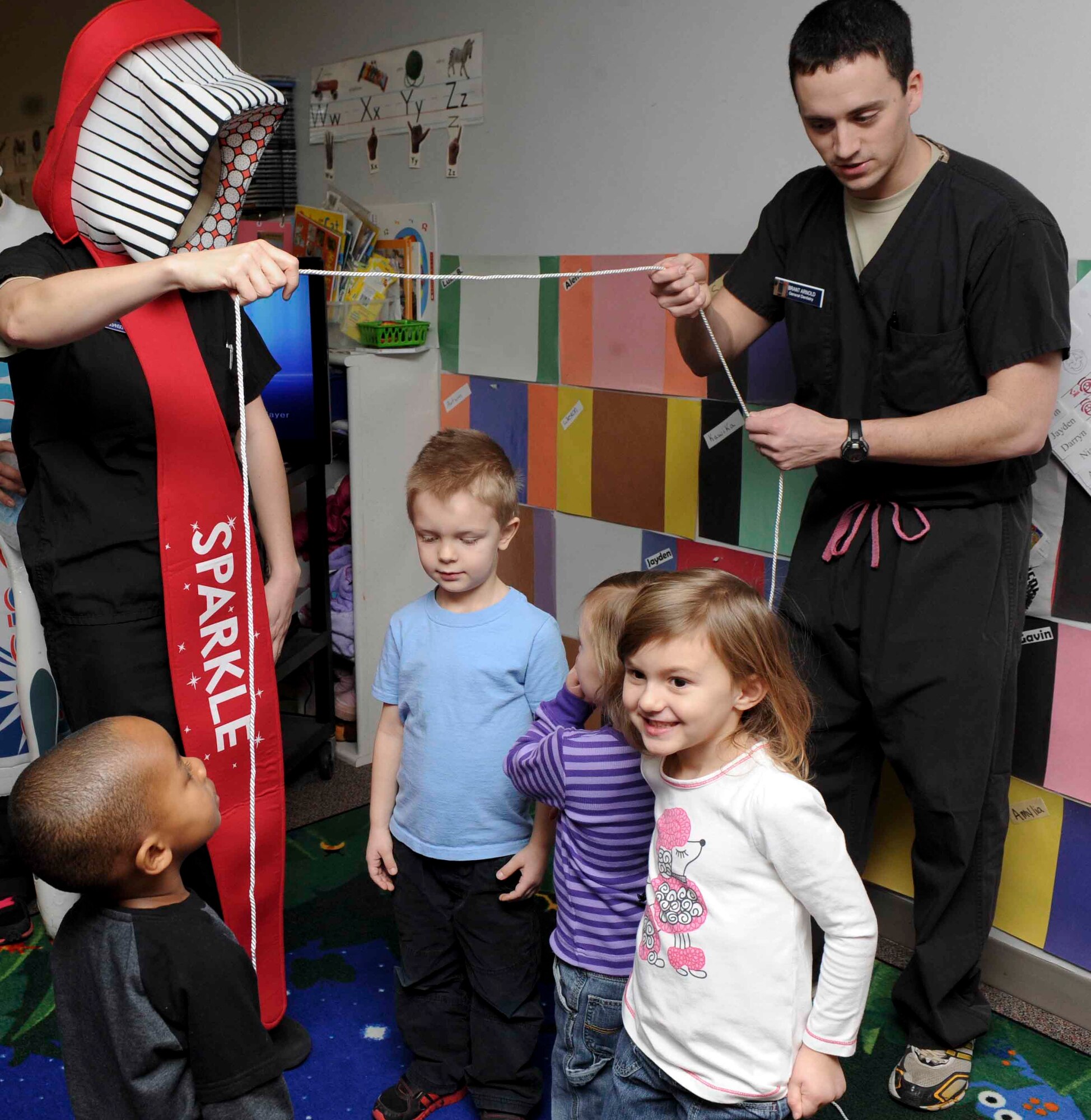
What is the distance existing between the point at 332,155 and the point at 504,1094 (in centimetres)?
261

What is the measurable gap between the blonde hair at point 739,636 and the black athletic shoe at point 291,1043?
1.10 m

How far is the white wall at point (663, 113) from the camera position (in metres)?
1.93

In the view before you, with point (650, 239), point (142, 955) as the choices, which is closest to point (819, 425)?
point (650, 239)

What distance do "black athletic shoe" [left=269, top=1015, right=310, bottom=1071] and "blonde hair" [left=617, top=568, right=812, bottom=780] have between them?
1096mm

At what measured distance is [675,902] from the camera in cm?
132

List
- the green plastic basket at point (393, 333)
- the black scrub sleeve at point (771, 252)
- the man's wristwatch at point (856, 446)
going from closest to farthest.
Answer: the man's wristwatch at point (856, 446), the black scrub sleeve at point (771, 252), the green plastic basket at point (393, 333)

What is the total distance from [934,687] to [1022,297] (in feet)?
1.99

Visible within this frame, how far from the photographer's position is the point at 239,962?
124cm

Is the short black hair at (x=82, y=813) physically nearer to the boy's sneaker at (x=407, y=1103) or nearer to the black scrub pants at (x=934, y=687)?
the boy's sneaker at (x=407, y=1103)

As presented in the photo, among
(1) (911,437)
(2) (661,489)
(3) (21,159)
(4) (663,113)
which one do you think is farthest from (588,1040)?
(3) (21,159)

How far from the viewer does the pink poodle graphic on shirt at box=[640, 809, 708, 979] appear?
1297 millimetres

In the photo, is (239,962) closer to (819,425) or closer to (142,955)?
(142,955)

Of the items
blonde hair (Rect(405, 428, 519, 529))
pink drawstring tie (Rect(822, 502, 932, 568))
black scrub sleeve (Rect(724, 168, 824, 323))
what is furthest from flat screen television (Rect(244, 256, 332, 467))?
pink drawstring tie (Rect(822, 502, 932, 568))

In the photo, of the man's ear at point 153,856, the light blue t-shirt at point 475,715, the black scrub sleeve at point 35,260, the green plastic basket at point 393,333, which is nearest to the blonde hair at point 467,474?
the light blue t-shirt at point 475,715
